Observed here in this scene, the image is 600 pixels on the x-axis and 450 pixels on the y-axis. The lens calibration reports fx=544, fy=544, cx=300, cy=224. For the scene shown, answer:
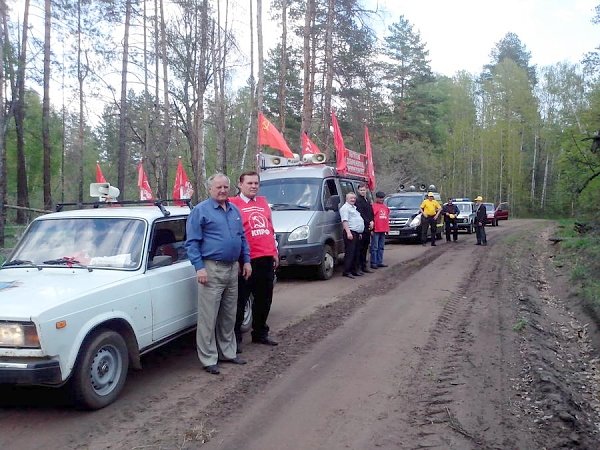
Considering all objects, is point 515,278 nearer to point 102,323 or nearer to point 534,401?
point 534,401

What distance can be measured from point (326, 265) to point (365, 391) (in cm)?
646

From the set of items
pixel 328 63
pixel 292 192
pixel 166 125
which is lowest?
pixel 292 192

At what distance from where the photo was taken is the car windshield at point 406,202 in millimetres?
21544

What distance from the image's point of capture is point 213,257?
5621mm

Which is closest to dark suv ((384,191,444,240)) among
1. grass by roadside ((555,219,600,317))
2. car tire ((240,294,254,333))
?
grass by roadside ((555,219,600,317))

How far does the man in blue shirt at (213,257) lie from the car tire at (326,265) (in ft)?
18.1

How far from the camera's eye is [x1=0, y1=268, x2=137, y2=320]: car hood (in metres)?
4.15

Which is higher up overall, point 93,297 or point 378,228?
point 378,228

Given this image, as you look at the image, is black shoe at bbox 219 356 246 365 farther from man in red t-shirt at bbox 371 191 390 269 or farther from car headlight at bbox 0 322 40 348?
man in red t-shirt at bbox 371 191 390 269

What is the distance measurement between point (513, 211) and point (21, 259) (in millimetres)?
60764

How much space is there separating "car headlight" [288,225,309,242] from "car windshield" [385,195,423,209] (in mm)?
11541

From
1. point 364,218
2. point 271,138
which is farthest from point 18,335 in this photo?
point 271,138

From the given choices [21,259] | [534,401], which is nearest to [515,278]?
[534,401]

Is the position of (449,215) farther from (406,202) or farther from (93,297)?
(93,297)
